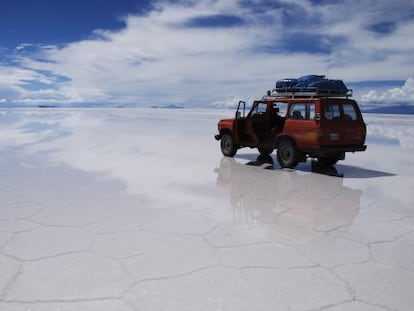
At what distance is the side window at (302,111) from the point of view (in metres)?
10.3

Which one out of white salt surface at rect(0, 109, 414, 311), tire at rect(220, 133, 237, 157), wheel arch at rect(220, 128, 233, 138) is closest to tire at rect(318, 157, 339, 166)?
white salt surface at rect(0, 109, 414, 311)

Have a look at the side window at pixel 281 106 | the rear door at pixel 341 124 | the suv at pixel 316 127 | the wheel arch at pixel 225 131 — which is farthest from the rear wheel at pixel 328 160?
the wheel arch at pixel 225 131

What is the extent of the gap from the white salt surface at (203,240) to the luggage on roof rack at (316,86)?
7.15 ft

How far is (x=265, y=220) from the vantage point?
5949 mm

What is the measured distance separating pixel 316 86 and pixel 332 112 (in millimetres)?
759

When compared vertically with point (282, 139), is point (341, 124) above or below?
above

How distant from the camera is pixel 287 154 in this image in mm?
10781

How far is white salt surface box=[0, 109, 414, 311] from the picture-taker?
3605mm

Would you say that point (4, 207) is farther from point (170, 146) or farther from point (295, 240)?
point (170, 146)

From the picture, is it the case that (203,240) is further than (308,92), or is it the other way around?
(308,92)

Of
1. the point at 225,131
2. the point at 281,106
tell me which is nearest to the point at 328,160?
the point at 281,106

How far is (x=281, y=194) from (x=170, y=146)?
334 inches

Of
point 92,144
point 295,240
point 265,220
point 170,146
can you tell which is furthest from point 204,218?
point 92,144

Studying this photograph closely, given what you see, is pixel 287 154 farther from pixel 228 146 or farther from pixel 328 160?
pixel 228 146
